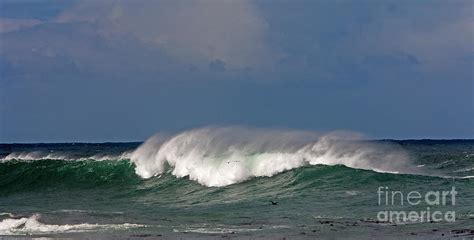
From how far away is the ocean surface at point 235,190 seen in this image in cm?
1809

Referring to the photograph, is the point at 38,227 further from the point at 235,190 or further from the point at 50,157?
the point at 50,157

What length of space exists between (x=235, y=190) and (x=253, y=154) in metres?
4.29

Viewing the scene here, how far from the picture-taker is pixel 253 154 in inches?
1280

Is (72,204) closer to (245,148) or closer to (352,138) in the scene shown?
(245,148)

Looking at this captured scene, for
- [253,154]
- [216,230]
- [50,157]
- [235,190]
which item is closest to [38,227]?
[216,230]

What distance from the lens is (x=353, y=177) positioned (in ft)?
89.8

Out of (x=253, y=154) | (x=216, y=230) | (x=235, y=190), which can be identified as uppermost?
(x=253, y=154)

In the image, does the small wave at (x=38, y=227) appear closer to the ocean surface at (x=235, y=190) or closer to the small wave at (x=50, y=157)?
the ocean surface at (x=235, y=190)

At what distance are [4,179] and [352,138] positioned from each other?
60.0ft

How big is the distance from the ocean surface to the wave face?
0.17ft

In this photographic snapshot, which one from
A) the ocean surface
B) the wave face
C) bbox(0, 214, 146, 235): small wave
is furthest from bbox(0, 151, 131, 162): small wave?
bbox(0, 214, 146, 235): small wave

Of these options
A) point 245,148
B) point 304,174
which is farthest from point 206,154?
point 304,174

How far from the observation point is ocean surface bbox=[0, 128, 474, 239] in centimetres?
1809

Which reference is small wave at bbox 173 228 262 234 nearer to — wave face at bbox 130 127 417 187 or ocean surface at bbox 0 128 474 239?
ocean surface at bbox 0 128 474 239
